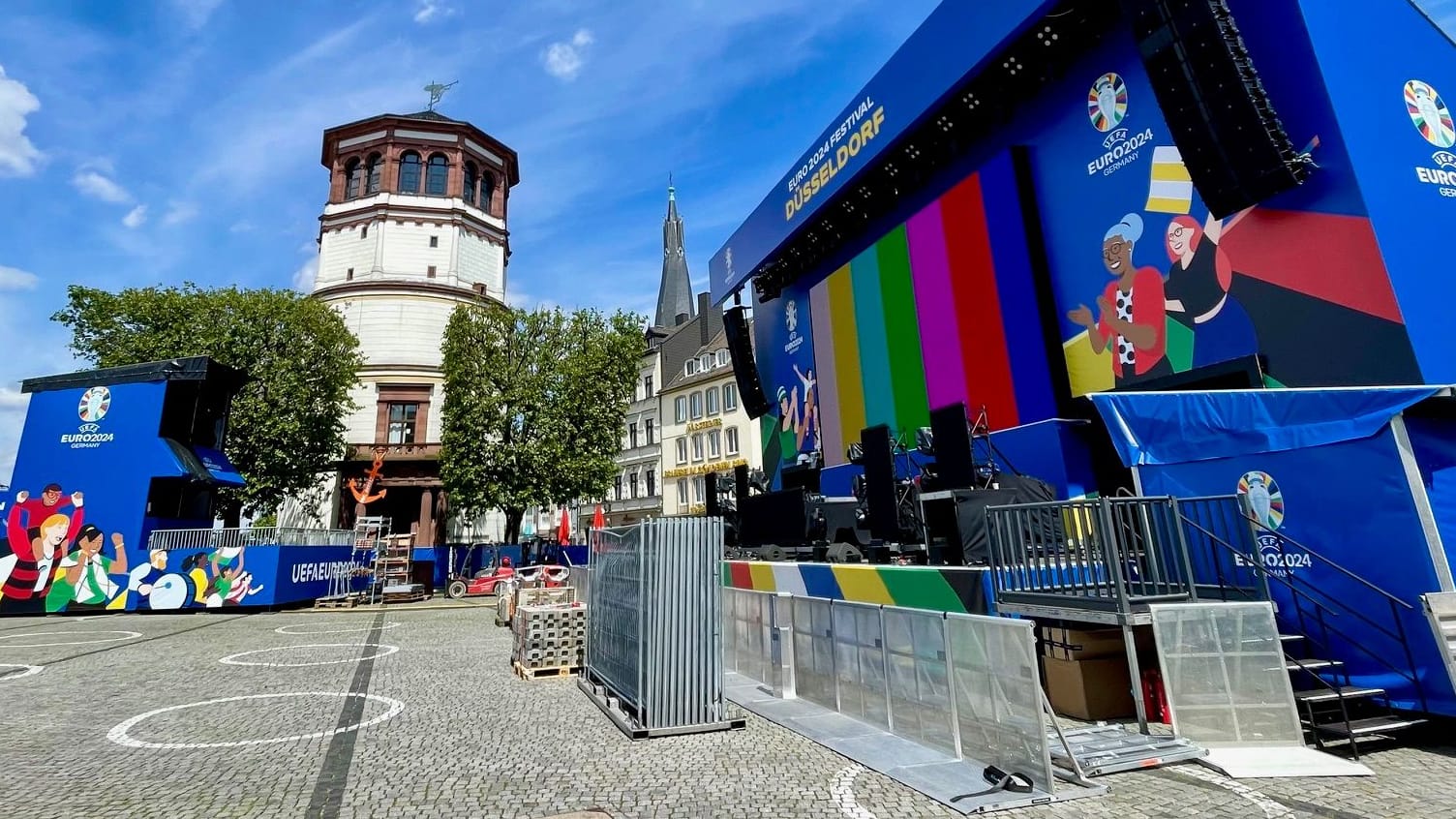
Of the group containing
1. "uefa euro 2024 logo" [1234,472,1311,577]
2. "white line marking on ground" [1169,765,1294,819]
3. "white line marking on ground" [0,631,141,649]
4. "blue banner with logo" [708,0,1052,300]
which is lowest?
"white line marking on ground" [1169,765,1294,819]

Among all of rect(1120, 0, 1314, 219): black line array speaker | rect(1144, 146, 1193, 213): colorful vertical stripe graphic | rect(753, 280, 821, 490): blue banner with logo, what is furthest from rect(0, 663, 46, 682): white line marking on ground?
rect(1144, 146, 1193, 213): colorful vertical stripe graphic

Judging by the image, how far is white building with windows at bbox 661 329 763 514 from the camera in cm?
3984

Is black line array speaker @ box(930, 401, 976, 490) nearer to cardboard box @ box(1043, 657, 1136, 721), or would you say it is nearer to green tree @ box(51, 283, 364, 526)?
cardboard box @ box(1043, 657, 1136, 721)

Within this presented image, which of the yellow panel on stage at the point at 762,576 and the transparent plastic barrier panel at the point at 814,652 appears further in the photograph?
the yellow panel on stage at the point at 762,576

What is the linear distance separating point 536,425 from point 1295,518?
2720 cm

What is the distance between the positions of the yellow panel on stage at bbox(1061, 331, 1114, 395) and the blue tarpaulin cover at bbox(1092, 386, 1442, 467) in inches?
170

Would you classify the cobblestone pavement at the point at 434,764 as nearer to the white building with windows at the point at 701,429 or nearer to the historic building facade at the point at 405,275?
the historic building facade at the point at 405,275

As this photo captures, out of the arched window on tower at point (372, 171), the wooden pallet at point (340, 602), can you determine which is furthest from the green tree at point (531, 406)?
the arched window on tower at point (372, 171)

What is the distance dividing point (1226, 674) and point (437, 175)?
45037mm

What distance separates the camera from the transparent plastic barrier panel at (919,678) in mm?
6227

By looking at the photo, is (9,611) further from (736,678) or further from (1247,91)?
(1247,91)

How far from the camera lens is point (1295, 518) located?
7.33 m

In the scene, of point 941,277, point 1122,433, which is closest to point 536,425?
point 941,277

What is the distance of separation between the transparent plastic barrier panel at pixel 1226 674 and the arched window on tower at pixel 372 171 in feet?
150
